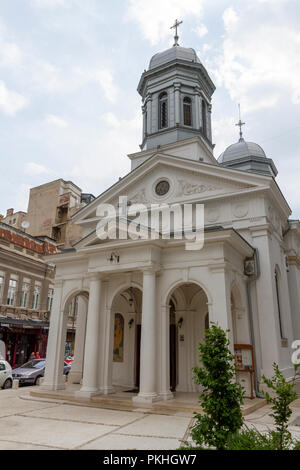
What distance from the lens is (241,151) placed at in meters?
28.0

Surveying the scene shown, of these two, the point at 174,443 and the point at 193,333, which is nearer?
the point at 174,443

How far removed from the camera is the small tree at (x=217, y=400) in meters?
5.74

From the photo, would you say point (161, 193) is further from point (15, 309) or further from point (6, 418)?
point (15, 309)

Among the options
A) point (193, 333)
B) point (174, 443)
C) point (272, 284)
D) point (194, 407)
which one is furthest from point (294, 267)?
point (174, 443)

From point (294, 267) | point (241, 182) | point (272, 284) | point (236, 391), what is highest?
point (241, 182)

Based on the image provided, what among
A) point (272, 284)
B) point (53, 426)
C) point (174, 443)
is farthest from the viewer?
point (272, 284)

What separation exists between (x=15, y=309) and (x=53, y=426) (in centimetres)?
2087

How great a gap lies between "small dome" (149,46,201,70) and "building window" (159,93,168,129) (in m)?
2.32

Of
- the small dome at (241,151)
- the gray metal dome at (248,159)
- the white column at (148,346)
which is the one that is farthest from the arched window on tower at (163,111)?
the white column at (148,346)

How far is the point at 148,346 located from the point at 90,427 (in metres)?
3.63

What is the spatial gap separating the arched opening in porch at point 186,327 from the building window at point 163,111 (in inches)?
434

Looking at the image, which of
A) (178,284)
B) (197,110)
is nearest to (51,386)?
(178,284)
